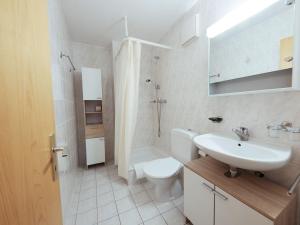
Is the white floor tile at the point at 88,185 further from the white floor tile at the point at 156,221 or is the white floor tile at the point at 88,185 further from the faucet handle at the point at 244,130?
the faucet handle at the point at 244,130

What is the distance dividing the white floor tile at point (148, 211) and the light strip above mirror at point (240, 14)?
199 cm

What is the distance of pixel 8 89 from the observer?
0.52 meters

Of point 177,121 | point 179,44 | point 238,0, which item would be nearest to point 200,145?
point 177,121

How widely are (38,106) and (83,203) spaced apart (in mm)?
1540

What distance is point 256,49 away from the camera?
1.11 meters

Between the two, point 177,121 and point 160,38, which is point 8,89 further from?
point 160,38

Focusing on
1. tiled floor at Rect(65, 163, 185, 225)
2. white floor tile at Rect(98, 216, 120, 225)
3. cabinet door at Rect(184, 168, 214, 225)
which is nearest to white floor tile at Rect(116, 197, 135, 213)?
tiled floor at Rect(65, 163, 185, 225)

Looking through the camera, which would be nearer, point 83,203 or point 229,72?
point 229,72

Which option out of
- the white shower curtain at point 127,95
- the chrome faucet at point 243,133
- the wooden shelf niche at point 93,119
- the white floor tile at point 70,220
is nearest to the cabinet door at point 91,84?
the wooden shelf niche at point 93,119

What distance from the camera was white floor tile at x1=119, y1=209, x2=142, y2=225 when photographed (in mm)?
1356

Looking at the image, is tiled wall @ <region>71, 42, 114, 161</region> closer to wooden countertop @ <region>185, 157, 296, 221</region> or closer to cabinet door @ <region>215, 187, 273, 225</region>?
wooden countertop @ <region>185, 157, 296, 221</region>

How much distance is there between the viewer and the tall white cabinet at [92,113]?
230 cm

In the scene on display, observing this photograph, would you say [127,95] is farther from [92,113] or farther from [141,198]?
[141,198]

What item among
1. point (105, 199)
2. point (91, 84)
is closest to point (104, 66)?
point (91, 84)
